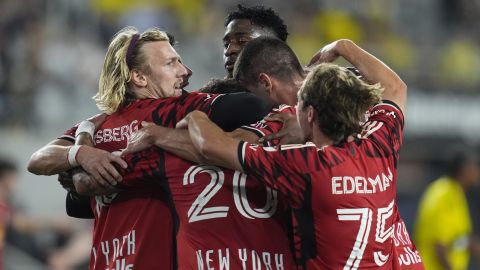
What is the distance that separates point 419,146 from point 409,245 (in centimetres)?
806

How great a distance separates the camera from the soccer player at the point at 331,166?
13.3 ft

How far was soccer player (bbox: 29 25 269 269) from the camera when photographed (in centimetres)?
448

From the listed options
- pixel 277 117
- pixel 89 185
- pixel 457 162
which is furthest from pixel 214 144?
pixel 457 162

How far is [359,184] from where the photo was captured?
4.09 m

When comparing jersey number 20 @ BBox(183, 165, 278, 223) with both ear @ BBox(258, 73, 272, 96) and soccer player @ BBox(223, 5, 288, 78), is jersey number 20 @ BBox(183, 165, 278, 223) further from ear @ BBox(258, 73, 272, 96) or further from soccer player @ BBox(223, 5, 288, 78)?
soccer player @ BBox(223, 5, 288, 78)

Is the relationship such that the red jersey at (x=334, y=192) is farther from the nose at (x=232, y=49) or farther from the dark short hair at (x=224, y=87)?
the nose at (x=232, y=49)

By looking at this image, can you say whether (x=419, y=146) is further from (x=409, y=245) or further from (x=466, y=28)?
(x=409, y=245)

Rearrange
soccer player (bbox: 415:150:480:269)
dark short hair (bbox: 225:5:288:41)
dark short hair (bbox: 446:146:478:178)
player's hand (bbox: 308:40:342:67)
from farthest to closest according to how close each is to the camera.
Answer: dark short hair (bbox: 446:146:478:178) → soccer player (bbox: 415:150:480:269) → dark short hair (bbox: 225:5:288:41) → player's hand (bbox: 308:40:342:67)

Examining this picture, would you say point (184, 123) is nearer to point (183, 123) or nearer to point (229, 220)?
point (183, 123)

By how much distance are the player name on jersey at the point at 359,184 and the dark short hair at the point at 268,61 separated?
2.26ft

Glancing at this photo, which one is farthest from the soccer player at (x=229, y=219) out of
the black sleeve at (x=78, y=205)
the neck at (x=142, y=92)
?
the black sleeve at (x=78, y=205)

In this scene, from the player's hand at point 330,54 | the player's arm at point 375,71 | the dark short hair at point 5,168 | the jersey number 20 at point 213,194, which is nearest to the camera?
the jersey number 20 at point 213,194

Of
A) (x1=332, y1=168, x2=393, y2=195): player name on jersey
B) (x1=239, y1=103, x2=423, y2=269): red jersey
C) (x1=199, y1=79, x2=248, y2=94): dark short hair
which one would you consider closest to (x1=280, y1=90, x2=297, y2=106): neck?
(x1=199, y1=79, x2=248, y2=94): dark short hair

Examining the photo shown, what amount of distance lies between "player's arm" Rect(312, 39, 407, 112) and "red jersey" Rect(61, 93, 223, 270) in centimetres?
74
